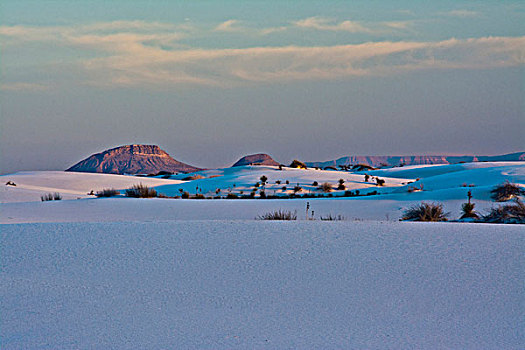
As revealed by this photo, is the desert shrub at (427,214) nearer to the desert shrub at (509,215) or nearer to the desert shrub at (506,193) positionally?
the desert shrub at (509,215)

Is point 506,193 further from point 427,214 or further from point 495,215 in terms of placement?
point 427,214

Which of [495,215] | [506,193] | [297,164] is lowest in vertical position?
[495,215]

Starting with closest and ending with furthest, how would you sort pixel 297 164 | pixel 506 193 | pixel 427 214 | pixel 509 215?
pixel 509 215 < pixel 427 214 < pixel 506 193 < pixel 297 164

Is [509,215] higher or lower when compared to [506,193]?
lower

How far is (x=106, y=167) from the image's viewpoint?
89.0 meters

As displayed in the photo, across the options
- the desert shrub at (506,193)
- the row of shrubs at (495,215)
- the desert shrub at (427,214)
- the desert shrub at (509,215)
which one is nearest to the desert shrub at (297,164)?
the desert shrub at (506,193)

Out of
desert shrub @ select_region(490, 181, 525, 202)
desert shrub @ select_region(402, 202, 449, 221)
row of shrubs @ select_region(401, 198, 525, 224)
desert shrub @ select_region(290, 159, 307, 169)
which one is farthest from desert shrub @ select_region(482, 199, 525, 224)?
desert shrub @ select_region(290, 159, 307, 169)

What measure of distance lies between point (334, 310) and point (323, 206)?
1184 centimetres

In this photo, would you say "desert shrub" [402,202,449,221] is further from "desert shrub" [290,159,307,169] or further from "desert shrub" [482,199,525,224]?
"desert shrub" [290,159,307,169]

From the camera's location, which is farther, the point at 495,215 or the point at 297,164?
the point at 297,164

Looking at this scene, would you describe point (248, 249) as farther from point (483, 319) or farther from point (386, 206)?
point (386, 206)

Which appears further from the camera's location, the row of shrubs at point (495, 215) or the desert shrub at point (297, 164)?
the desert shrub at point (297, 164)

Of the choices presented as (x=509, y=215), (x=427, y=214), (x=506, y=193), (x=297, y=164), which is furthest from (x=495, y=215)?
(x=297, y=164)

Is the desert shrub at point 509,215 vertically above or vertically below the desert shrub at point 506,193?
below
